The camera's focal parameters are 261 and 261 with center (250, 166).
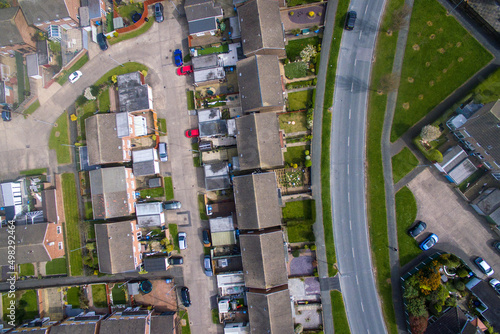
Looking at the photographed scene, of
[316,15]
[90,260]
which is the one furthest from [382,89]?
[90,260]

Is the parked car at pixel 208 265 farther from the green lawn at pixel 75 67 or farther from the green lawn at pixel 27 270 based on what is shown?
the green lawn at pixel 75 67

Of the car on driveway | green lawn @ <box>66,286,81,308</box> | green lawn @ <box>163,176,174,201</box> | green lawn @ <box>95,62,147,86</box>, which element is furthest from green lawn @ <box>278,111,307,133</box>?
green lawn @ <box>66,286,81,308</box>

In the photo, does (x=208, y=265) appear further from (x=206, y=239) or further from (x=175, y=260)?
(x=175, y=260)

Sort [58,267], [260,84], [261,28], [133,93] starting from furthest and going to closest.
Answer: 1. [58,267]
2. [133,93]
3. [261,28]
4. [260,84]

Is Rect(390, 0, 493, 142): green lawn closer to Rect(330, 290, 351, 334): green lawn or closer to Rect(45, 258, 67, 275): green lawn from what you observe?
Rect(330, 290, 351, 334): green lawn

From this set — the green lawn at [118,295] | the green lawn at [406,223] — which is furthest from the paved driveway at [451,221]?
the green lawn at [118,295]

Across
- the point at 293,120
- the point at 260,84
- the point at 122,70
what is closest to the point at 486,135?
the point at 293,120

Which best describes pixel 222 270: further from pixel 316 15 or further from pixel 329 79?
pixel 316 15
